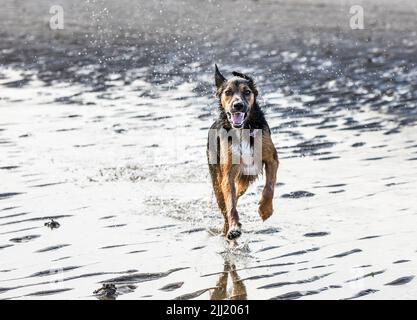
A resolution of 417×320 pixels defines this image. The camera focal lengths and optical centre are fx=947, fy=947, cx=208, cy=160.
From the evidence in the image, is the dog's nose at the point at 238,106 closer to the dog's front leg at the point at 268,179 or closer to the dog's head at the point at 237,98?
the dog's head at the point at 237,98

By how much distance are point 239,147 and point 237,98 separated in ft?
1.63

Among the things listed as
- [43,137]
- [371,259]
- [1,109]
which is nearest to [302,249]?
[371,259]

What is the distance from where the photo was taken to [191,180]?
Result: 11883 mm

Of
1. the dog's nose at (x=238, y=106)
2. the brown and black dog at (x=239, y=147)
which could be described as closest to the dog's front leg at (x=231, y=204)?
the brown and black dog at (x=239, y=147)

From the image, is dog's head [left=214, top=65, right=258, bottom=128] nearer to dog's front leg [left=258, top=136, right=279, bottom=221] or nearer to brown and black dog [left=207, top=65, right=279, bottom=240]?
brown and black dog [left=207, top=65, right=279, bottom=240]

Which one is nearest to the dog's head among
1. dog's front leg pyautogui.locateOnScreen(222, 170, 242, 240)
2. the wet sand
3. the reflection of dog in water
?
dog's front leg pyautogui.locateOnScreen(222, 170, 242, 240)

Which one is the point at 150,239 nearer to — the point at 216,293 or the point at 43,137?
the point at 216,293

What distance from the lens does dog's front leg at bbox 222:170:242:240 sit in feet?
29.0

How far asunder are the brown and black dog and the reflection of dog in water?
137cm

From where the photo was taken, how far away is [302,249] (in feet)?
28.3

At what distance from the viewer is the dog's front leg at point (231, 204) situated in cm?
883

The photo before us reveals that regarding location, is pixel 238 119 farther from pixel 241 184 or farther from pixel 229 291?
pixel 229 291

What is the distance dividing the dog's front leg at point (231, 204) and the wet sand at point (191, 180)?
0.49ft
